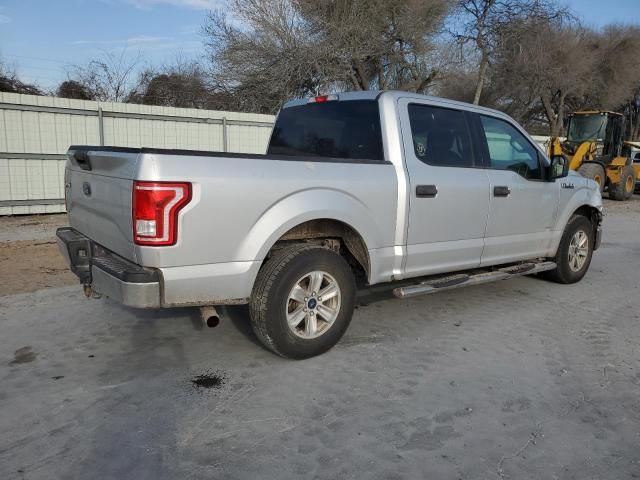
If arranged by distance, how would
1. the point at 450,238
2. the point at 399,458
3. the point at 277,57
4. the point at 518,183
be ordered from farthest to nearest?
the point at 277,57
the point at 518,183
the point at 450,238
the point at 399,458

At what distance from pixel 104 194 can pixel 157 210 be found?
0.70 m

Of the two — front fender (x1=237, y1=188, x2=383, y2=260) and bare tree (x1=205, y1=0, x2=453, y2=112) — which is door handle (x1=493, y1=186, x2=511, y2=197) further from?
bare tree (x1=205, y1=0, x2=453, y2=112)

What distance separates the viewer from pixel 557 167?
5.65m

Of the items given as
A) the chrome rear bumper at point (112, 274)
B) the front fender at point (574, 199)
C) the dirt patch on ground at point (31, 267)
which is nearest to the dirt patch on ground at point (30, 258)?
the dirt patch on ground at point (31, 267)

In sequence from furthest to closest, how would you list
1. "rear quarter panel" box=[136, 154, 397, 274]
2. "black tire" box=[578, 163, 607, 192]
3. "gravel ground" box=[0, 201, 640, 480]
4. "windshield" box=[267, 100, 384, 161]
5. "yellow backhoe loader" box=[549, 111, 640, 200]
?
"yellow backhoe loader" box=[549, 111, 640, 200]
"black tire" box=[578, 163, 607, 192]
"windshield" box=[267, 100, 384, 161]
"rear quarter panel" box=[136, 154, 397, 274]
"gravel ground" box=[0, 201, 640, 480]

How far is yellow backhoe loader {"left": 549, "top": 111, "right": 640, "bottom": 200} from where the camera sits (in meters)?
17.1

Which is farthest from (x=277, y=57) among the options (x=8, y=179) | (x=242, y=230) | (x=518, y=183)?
(x=242, y=230)

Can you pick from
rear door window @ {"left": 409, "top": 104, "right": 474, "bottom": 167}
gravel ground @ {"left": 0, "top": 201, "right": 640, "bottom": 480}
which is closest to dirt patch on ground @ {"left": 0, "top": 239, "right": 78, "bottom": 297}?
gravel ground @ {"left": 0, "top": 201, "right": 640, "bottom": 480}

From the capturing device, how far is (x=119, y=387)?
3516 mm

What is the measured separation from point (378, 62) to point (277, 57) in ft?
16.6

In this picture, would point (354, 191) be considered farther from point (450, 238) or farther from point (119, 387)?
point (119, 387)

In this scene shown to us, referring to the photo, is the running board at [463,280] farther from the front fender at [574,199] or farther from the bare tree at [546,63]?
the bare tree at [546,63]

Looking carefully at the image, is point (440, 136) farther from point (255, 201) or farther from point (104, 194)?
point (104, 194)

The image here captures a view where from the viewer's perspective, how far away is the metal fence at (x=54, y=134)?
36.1 ft
